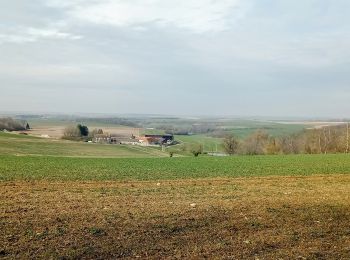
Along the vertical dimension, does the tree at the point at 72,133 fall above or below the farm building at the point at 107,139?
above

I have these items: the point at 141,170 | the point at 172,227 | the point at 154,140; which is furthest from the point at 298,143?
the point at 172,227

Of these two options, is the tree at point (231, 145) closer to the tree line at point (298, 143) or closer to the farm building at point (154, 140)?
the tree line at point (298, 143)

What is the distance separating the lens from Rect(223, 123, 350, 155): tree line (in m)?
78.6

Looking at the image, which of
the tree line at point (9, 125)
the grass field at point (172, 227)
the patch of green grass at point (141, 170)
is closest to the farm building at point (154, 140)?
the tree line at point (9, 125)

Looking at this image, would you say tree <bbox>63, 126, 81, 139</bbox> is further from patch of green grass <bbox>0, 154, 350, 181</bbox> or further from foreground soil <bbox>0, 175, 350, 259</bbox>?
foreground soil <bbox>0, 175, 350, 259</bbox>

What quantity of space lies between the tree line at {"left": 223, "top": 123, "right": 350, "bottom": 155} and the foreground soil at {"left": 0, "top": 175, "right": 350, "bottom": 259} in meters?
68.1

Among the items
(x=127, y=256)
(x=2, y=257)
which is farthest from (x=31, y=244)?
(x=127, y=256)

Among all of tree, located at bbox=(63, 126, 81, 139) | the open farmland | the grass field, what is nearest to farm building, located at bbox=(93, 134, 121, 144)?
tree, located at bbox=(63, 126, 81, 139)

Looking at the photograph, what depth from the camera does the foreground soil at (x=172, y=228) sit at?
26.3ft

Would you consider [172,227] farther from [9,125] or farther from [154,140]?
[9,125]

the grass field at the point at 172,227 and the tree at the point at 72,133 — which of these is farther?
the tree at the point at 72,133

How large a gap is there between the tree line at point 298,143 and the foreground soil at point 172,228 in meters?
68.1

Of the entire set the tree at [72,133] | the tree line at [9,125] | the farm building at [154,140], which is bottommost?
the farm building at [154,140]

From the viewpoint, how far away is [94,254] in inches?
305
